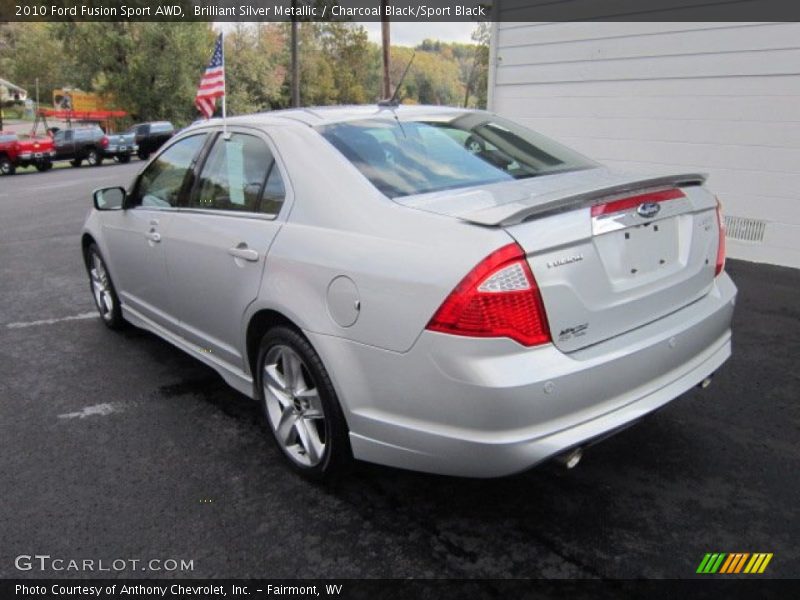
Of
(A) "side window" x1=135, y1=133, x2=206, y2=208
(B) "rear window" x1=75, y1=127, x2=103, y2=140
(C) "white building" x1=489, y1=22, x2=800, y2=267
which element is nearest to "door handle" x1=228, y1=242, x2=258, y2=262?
(A) "side window" x1=135, y1=133, x2=206, y2=208

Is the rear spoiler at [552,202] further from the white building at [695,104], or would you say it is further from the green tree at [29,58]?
the green tree at [29,58]

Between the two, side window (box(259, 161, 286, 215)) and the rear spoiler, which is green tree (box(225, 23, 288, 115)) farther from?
the rear spoiler

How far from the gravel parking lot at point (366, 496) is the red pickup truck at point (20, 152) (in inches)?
973

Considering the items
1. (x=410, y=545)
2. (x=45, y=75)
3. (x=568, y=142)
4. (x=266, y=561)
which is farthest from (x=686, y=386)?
(x=45, y=75)

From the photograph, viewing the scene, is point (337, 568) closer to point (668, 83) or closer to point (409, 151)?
point (409, 151)

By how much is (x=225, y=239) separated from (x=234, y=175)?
413mm

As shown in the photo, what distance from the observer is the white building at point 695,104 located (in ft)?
22.1

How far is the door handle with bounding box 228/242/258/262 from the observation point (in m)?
2.98

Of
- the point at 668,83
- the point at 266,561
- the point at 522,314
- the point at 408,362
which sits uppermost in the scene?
the point at 668,83

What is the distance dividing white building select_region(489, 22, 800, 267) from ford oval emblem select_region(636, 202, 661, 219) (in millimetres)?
5210

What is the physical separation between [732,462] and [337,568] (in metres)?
1.89

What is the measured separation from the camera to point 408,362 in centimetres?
228

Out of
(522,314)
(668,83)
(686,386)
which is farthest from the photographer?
(668,83)

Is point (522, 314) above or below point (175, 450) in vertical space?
above
